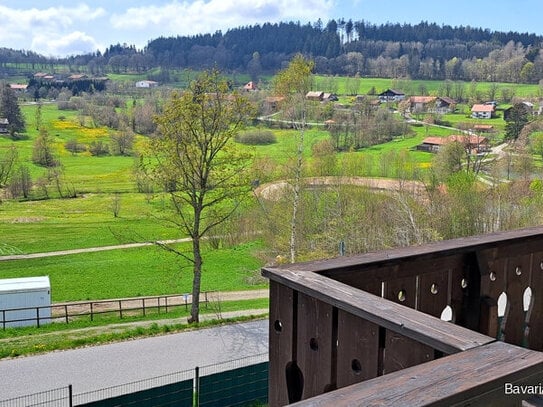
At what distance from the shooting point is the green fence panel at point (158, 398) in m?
10.2

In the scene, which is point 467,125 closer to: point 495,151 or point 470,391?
point 495,151

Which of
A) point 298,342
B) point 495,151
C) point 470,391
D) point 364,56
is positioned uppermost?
point 364,56

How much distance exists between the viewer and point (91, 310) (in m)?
21.4

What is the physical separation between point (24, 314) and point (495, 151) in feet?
124

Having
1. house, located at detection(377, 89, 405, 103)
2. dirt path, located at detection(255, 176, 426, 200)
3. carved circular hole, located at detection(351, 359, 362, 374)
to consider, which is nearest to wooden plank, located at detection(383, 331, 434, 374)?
carved circular hole, located at detection(351, 359, 362, 374)

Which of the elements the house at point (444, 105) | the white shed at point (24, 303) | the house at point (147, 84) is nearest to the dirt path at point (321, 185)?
the white shed at point (24, 303)

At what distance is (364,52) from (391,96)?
55.0m

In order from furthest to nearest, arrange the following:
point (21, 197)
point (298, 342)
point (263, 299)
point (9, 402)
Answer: point (21, 197) < point (263, 299) < point (9, 402) < point (298, 342)

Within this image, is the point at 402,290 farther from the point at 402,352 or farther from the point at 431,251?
the point at 402,352

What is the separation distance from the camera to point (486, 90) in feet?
316

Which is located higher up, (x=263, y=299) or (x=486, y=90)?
(x=486, y=90)

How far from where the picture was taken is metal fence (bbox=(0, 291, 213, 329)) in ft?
65.4

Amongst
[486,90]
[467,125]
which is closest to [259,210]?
[467,125]

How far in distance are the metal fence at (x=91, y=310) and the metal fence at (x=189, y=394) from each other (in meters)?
7.72
